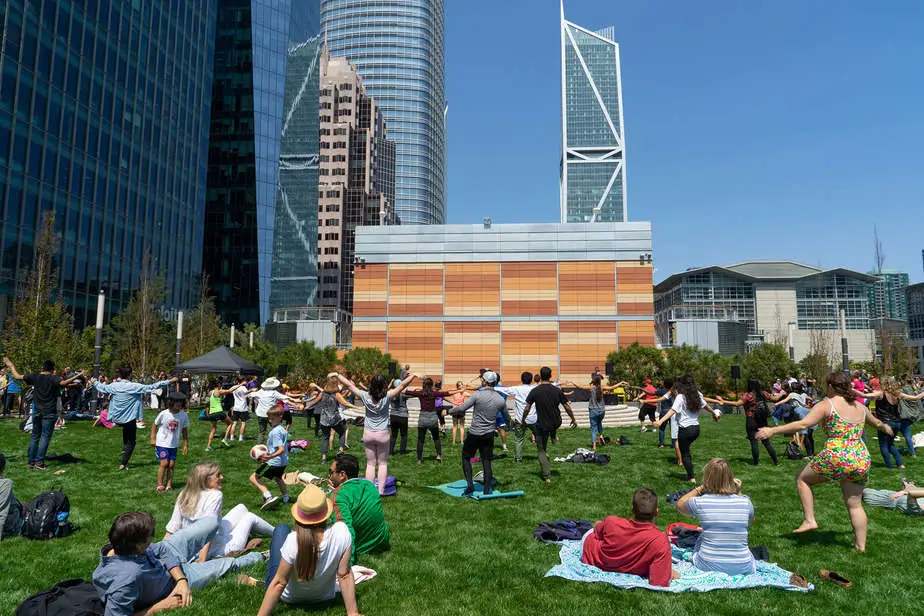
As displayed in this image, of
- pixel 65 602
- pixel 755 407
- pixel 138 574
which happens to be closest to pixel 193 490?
pixel 138 574

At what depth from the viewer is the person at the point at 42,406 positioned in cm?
1162

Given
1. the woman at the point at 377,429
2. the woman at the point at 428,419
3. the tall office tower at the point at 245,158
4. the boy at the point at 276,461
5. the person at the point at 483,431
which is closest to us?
the boy at the point at 276,461

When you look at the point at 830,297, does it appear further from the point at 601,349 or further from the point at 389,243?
the point at 389,243

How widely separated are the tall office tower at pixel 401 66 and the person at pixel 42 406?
149522 mm

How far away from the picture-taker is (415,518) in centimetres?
869

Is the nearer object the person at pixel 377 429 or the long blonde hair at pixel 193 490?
the long blonde hair at pixel 193 490

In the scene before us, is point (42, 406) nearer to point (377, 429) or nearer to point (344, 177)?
point (377, 429)

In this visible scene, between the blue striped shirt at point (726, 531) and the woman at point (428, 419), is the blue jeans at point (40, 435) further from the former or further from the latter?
the blue striped shirt at point (726, 531)

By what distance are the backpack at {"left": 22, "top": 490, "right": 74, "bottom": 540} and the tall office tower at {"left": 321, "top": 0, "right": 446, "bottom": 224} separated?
15403 centimetres

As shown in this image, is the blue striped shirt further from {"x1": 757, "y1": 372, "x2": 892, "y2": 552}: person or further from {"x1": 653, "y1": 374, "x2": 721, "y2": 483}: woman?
{"x1": 653, "y1": 374, "x2": 721, "y2": 483}: woman

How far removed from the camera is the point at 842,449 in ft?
22.9

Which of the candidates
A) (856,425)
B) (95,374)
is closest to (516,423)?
(856,425)

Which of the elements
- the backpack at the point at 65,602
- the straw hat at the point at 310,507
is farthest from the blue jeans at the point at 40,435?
the straw hat at the point at 310,507

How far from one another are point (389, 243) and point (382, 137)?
103868 millimetres
